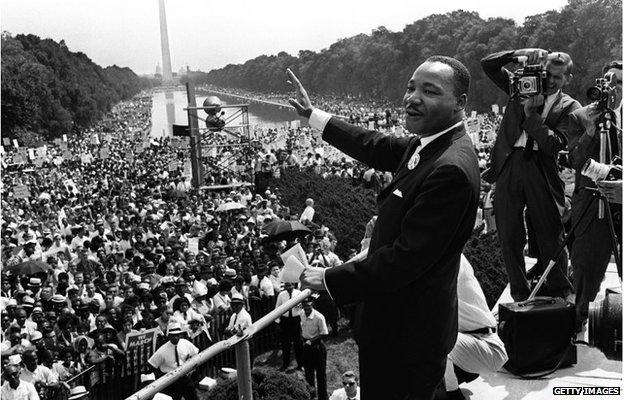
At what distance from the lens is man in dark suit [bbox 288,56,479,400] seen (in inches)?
96.7

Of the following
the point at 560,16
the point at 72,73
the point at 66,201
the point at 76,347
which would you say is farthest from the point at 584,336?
the point at 72,73

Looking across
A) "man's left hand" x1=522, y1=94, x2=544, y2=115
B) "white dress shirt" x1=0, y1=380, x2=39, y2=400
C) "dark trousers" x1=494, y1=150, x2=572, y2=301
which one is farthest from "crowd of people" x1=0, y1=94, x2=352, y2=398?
"man's left hand" x1=522, y1=94, x2=544, y2=115

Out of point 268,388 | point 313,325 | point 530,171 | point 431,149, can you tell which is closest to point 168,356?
point 313,325

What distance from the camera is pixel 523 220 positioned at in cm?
462

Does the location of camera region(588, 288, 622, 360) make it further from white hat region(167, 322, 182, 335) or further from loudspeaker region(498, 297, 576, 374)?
white hat region(167, 322, 182, 335)

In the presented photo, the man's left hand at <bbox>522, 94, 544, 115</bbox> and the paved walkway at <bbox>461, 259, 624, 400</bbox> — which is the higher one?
the man's left hand at <bbox>522, 94, 544, 115</bbox>

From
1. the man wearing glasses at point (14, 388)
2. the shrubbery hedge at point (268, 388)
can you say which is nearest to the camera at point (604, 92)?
the shrubbery hedge at point (268, 388)

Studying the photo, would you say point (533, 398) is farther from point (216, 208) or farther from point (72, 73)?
point (72, 73)

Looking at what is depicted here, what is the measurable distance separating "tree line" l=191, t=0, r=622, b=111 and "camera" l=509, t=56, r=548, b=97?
100ft

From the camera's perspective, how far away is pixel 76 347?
8.72 m

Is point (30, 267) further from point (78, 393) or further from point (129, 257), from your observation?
point (78, 393)

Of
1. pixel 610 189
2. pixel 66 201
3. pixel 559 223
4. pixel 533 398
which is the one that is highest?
pixel 610 189

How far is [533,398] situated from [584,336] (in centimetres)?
95

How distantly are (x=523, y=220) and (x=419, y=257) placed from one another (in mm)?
2378
